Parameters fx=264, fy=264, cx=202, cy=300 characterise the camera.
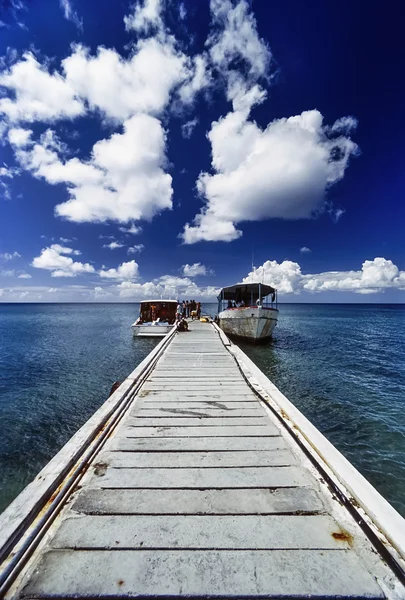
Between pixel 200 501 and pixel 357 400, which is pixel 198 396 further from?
pixel 357 400

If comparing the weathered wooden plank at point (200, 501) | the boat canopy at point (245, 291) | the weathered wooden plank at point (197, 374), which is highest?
the boat canopy at point (245, 291)

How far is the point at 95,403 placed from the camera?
33.2 feet

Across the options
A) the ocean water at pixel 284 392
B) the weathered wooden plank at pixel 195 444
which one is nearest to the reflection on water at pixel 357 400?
the ocean water at pixel 284 392

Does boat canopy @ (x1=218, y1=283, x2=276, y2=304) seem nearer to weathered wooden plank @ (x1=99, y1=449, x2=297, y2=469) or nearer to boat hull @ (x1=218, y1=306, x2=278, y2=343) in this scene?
boat hull @ (x1=218, y1=306, x2=278, y2=343)

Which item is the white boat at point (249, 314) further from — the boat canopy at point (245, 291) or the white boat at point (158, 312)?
the white boat at point (158, 312)

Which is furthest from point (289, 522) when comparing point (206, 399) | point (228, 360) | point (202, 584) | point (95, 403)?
point (95, 403)

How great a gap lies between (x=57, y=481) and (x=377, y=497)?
2.97 m

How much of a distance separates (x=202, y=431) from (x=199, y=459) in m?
0.69

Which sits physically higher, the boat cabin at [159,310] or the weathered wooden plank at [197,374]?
the boat cabin at [159,310]

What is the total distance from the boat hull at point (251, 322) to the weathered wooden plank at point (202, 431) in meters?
18.2

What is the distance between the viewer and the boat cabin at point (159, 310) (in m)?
30.0

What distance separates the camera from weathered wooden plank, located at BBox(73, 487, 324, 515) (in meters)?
2.25

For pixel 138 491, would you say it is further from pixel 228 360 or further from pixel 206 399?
pixel 228 360

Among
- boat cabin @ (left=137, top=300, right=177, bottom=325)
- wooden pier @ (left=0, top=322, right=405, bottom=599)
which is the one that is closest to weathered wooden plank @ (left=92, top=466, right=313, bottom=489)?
wooden pier @ (left=0, top=322, right=405, bottom=599)
